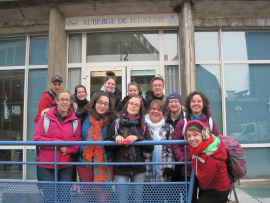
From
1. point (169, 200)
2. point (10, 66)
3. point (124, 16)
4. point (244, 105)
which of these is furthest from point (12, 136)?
point (244, 105)

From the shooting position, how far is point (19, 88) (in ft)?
21.2

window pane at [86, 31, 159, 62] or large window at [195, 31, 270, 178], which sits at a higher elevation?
window pane at [86, 31, 159, 62]

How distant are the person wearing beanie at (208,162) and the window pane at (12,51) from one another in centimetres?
613

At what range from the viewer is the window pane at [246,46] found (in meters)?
6.20

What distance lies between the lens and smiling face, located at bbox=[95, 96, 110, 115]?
2766 mm

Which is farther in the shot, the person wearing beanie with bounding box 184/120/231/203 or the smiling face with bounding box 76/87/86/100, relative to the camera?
the smiling face with bounding box 76/87/86/100

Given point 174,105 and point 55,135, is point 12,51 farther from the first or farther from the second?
point 174,105

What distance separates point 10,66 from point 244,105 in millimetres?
7072

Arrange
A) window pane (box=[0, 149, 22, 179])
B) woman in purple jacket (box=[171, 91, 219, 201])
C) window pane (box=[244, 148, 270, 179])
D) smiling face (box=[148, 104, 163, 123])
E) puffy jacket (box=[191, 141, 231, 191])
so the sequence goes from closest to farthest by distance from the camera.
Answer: puffy jacket (box=[191, 141, 231, 191])
woman in purple jacket (box=[171, 91, 219, 201])
smiling face (box=[148, 104, 163, 123])
window pane (box=[244, 148, 270, 179])
window pane (box=[0, 149, 22, 179])

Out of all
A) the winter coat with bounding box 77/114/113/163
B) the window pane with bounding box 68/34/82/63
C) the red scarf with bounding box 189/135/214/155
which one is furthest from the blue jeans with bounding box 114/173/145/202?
the window pane with bounding box 68/34/82/63

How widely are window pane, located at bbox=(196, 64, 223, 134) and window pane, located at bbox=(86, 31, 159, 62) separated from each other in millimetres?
1402

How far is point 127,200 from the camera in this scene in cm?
238

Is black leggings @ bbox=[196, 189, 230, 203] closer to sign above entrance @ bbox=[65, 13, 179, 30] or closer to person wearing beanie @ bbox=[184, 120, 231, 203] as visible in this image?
person wearing beanie @ bbox=[184, 120, 231, 203]

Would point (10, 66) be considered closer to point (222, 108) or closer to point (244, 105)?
point (222, 108)
